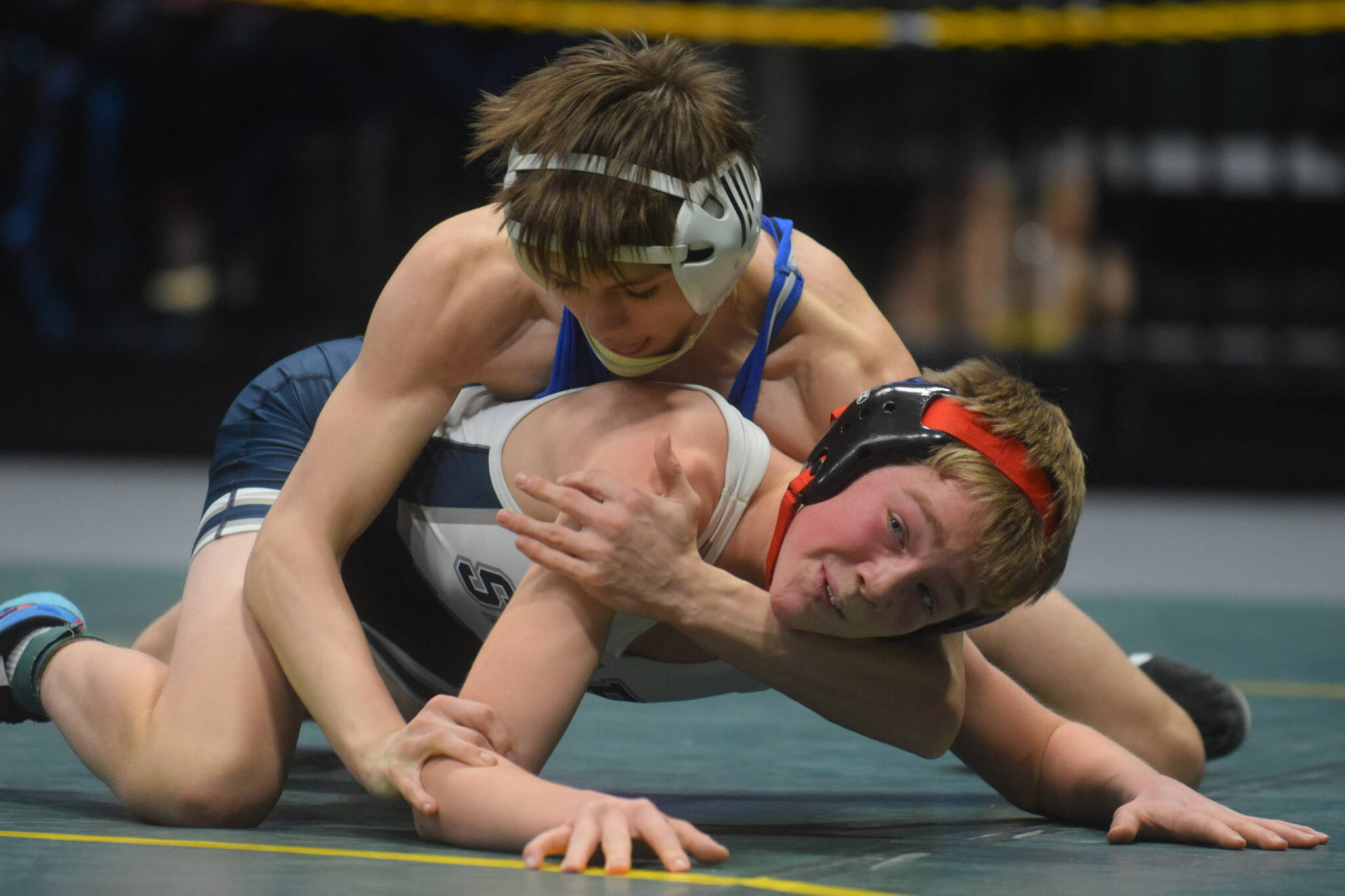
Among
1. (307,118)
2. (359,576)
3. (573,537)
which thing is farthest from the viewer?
(307,118)

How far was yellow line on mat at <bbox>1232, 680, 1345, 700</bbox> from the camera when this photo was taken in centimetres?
400

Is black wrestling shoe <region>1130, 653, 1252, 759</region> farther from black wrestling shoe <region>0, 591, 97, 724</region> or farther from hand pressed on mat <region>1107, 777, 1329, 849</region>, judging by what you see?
black wrestling shoe <region>0, 591, 97, 724</region>

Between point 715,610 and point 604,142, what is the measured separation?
0.68 meters

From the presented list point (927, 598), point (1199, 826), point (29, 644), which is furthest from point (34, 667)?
→ point (1199, 826)

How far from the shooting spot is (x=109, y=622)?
4.54 m

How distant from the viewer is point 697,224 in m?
2.49

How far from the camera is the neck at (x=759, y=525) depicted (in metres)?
2.62

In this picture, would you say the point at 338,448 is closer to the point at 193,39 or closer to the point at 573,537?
the point at 573,537

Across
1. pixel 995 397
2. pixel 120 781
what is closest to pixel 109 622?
pixel 120 781

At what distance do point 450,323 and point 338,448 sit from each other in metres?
0.26

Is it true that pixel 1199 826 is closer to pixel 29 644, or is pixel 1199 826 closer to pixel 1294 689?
pixel 1294 689

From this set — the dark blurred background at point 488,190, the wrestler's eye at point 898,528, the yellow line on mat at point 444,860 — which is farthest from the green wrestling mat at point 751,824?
the dark blurred background at point 488,190

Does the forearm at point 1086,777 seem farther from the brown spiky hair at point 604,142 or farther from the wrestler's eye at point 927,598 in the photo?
the brown spiky hair at point 604,142

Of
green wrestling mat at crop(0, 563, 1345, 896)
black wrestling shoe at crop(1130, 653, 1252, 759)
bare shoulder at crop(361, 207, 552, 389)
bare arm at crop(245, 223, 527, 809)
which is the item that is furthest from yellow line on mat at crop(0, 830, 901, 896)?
black wrestling shoe at crop(1130, 653, 1252, 759)
